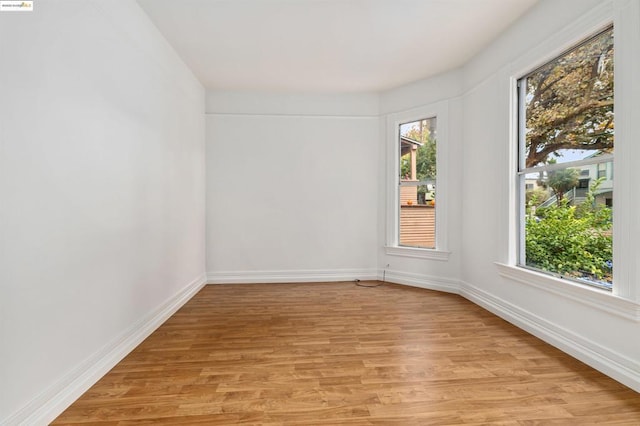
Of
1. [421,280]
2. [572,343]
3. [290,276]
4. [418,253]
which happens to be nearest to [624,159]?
[572,343]

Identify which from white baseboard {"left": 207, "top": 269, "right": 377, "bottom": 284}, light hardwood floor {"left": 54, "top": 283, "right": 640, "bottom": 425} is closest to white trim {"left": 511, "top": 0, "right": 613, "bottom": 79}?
light hardwood floor {"left": 54, "top": 283, "right": 640, "bottom": 425}

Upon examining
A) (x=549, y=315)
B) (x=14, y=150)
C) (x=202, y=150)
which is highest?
(x=202, y=150)

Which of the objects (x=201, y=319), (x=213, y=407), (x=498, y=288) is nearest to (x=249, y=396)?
(x=213, y=407)

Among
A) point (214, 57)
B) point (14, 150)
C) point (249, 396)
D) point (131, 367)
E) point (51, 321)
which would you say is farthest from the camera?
point (214, 57)

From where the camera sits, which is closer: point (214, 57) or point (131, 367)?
point (131, 367)

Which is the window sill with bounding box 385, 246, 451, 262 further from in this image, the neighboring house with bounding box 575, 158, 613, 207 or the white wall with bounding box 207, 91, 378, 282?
the neighboring house with bounding box 575, 158, 613, 207

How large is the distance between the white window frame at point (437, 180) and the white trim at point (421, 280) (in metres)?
0.28

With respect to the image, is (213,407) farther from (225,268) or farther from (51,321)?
(225,268)

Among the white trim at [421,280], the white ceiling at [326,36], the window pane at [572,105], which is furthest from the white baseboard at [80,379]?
the window pane at [572,105]

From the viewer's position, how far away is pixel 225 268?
4.79 meters

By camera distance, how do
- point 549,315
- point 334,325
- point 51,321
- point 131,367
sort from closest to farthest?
1. point 51,321
2. point 131,367
3. point 549,315
4. point 334,325

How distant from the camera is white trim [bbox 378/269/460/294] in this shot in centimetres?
423

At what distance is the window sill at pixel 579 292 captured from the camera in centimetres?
202

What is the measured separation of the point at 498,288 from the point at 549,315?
2.31 feet
